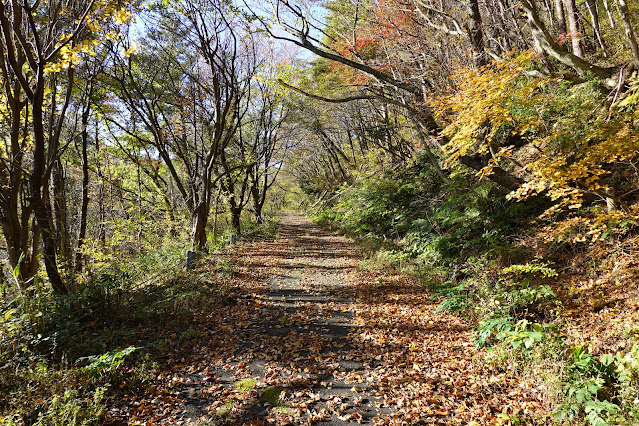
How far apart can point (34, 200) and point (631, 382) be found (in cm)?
791

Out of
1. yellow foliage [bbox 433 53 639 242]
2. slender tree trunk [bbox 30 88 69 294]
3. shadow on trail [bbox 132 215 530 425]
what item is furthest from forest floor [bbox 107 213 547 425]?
yellow foliage [bbox 433 53 639 242]

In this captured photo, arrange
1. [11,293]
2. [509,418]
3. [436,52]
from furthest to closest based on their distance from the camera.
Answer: [436,52]
[11,293]
[509,418]

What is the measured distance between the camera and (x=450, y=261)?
795 cm

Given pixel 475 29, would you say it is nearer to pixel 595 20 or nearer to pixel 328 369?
pixel 595 20

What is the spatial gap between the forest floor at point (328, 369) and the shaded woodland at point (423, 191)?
25 centimetres

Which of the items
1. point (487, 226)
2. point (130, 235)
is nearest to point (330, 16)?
point (487, 226)

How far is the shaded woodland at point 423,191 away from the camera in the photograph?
4.02 metres

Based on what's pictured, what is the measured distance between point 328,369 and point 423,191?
9.03 meters

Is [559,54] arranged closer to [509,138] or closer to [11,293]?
[509,138]

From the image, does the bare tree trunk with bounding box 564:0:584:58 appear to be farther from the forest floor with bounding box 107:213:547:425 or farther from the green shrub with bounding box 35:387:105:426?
the green shrub with bounding box 35:387:105:426

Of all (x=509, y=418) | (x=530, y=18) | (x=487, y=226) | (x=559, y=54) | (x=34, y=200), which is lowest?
(x=509, y=418)

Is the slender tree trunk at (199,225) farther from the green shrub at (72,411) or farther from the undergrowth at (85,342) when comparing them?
the green shrub at (72,411)

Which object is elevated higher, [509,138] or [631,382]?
[509,138]

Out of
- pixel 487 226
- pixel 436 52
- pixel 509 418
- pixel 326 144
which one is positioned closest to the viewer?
pixel 509 418
